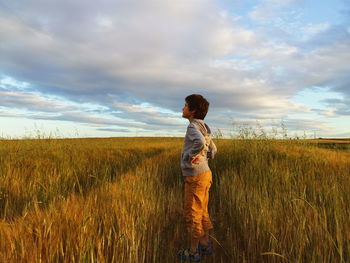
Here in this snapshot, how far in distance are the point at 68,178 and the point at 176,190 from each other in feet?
8.54

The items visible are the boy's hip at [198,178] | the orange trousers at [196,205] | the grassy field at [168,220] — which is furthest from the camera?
the boy's hip at [198,178]

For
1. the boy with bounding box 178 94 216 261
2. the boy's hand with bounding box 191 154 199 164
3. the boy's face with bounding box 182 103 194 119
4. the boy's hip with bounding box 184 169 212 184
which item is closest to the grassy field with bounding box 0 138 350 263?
the boy with bounding box 178 94 216 261

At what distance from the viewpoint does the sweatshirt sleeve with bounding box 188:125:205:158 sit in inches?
129

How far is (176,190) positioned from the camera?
5.43 m

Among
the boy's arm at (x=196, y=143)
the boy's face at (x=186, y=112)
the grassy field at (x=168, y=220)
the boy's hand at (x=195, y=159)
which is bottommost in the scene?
the grassy field at (x=168, y=220)

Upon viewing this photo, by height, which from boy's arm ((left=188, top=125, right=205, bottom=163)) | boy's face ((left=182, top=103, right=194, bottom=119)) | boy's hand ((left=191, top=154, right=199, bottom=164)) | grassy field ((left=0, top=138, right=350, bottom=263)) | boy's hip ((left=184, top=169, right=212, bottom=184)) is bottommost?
grassy field ((left=0, top=138, right=350, bottom=263))

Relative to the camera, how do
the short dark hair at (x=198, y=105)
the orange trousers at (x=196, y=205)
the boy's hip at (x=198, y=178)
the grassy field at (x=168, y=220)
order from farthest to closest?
the short dark hair at (x=198, y=105) → the boy's hip at (x=198, y=178) → the orange trousers at (x=196, y=205) → the grassy field at (x=168, y=220)

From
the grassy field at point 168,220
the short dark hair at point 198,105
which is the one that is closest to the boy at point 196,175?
the short dark hair at point 198,105

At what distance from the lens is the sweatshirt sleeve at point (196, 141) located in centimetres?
327

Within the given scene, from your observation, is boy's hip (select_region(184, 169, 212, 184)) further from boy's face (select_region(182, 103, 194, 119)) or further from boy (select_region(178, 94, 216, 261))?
boy's face (select_region(182, 103, 194, 119))

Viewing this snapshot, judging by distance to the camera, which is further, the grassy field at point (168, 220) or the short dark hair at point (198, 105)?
the short dark hair at point (198, 105)

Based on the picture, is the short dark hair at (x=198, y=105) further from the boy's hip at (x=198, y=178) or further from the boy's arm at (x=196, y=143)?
the boy's hip at (x=198, y=178)

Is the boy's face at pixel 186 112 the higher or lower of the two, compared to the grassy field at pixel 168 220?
higher

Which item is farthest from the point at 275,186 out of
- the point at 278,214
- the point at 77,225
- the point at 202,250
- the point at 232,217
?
the point at 77,225
